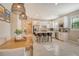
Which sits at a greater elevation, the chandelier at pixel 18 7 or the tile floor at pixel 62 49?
the chandelier at pixel 18 7

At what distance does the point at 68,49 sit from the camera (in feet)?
5.12

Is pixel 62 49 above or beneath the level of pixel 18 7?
beneath

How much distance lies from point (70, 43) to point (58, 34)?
303 mm

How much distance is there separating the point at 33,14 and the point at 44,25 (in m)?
0.25

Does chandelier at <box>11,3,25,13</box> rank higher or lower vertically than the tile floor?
higher

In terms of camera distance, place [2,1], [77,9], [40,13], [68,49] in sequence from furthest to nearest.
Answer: [40,13], [68,49], [77,9], [2,1]

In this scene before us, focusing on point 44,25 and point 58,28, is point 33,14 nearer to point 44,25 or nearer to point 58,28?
point 44,25

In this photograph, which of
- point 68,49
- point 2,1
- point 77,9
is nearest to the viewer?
point 2,1

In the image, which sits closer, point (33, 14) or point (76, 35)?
point (76, 35)

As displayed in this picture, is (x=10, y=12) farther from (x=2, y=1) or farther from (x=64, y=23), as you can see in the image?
(x=64, y=23)

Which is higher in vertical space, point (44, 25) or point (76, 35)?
point (44, 25)

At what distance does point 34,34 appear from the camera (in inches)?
66.1

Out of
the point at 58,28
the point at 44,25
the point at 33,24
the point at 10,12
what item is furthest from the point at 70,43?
the point at 10,12

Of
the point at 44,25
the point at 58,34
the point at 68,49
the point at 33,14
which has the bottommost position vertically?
the point at 68,49
